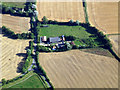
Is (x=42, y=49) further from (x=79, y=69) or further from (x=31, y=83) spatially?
(x=79, y=69)

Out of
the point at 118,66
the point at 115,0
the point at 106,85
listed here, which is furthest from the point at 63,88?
the point at 115,0

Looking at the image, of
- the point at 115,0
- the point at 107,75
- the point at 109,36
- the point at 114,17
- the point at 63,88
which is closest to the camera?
the point at 63,88

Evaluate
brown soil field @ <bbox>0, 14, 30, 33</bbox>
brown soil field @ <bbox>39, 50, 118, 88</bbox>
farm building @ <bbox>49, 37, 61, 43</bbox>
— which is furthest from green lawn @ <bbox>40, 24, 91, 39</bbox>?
brown soil field @ <bbox>39, 50, 118, 88</bbox>

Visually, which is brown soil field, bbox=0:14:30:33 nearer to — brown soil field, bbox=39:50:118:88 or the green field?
the green field

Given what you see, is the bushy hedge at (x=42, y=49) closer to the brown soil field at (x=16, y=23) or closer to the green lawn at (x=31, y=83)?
the green lawn at (x=31, y=83)

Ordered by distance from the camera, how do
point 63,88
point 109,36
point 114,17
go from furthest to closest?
point 114,17, point 109,36, point 63,88

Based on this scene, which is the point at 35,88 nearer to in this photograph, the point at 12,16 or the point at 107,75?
the point at 107,75

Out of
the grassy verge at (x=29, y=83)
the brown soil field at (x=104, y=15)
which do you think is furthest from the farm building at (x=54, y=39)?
the brown soil field at (x=104, y=15)
